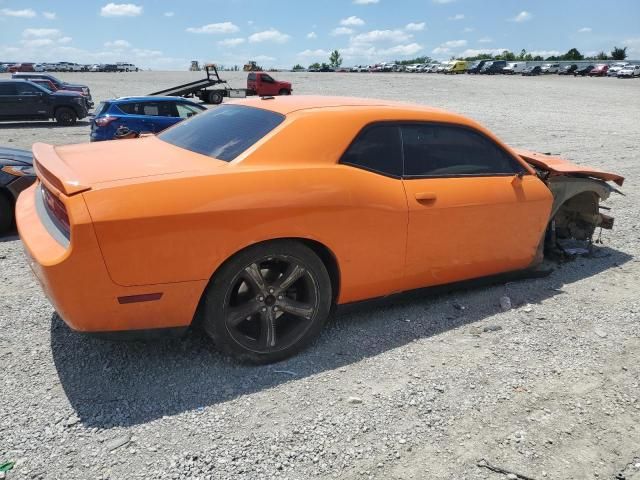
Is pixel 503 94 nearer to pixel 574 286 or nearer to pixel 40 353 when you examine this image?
pixel 574 286

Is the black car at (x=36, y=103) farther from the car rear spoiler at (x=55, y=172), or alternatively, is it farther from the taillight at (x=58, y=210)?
the taillight at (x=58, y=210)

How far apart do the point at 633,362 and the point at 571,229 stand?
2.36 m

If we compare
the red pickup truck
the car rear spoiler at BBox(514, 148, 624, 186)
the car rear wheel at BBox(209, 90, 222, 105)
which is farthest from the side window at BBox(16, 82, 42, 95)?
the car rear spoiler at BBox(514, 148, 624, 186)

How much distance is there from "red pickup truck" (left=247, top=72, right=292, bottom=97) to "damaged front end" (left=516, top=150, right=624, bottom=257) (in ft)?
92.4

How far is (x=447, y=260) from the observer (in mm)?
3789

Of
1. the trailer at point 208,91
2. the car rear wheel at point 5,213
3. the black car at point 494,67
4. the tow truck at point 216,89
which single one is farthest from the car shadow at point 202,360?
the black car at point 494,67

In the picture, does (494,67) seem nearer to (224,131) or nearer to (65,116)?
(65,116)

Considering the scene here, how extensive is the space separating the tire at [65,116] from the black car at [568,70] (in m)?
64.1

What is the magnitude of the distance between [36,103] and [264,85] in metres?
16.2

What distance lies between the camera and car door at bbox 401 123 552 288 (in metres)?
3.61

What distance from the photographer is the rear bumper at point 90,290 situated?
254 cm

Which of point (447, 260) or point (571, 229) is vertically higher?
point (447, 260)

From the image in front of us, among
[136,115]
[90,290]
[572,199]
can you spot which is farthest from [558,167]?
[136,115]

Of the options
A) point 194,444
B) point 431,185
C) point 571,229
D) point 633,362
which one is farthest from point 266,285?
point 571,229
